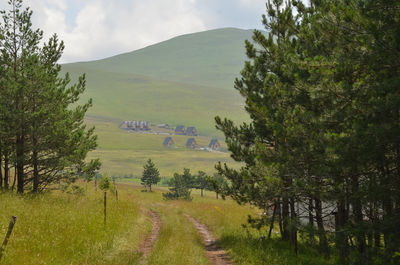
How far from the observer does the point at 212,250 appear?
46.0ft

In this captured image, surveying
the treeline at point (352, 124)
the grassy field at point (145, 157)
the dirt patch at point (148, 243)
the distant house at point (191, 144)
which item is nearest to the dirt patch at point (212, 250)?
the dirt patch at point (148, 243)

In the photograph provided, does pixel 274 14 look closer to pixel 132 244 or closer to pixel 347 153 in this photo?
pixel 347 153

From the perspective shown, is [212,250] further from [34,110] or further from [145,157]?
[145,157]

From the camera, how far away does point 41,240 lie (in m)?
10.2

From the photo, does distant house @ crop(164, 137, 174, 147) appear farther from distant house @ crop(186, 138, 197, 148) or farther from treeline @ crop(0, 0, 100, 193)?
treeline @ crop(0, 0, 100, 193)

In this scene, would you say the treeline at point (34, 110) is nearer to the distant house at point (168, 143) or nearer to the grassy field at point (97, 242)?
the grassy field at point (97, 242)

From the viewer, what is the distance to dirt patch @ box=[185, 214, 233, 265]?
11.9 meters

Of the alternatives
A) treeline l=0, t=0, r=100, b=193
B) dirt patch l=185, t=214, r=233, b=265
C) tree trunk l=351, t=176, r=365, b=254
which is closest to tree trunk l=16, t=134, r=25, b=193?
treeline l=0, t=0, r=100, b=193

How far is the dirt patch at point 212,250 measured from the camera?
11.9 meters

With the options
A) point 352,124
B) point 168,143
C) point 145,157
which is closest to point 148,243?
point 352,124

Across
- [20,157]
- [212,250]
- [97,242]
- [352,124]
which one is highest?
[352,124]

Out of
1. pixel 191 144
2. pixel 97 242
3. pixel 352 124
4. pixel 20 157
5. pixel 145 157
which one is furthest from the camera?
pixel 191 144

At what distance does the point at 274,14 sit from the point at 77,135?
1174 cm

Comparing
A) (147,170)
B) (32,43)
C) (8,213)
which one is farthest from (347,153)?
(147,170)
